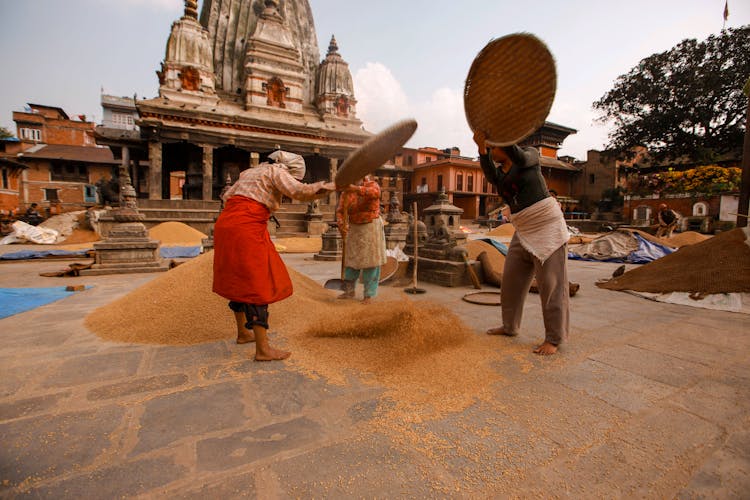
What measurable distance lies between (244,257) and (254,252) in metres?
0.07

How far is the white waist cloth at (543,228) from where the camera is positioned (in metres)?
2.61

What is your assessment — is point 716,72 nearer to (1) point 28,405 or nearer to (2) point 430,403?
(2) point 430,403

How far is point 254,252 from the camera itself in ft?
7.89

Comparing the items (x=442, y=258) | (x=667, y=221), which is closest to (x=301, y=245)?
(x=442, y=258)

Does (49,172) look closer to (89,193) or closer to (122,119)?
(89,193)

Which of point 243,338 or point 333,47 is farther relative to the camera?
point 333,47

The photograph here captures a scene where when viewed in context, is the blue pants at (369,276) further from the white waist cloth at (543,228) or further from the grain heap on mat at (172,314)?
the white waist cloth at (543,228)

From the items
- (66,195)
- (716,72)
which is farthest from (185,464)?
(66,195)

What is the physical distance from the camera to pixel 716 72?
21656 millimetres

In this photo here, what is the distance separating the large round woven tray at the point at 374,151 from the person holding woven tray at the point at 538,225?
21.4 inches

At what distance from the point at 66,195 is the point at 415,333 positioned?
34.0 meters

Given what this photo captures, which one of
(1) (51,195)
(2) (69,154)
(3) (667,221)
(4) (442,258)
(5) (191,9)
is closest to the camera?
(4) (442,258)

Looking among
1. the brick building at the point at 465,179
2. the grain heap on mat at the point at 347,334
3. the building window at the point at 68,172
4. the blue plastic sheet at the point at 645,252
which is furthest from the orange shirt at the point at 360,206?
the building window at the point at 68,172

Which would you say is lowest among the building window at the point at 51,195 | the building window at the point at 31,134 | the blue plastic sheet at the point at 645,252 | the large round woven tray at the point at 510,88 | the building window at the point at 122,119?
the blue plastic sheet at the point at 645,252
